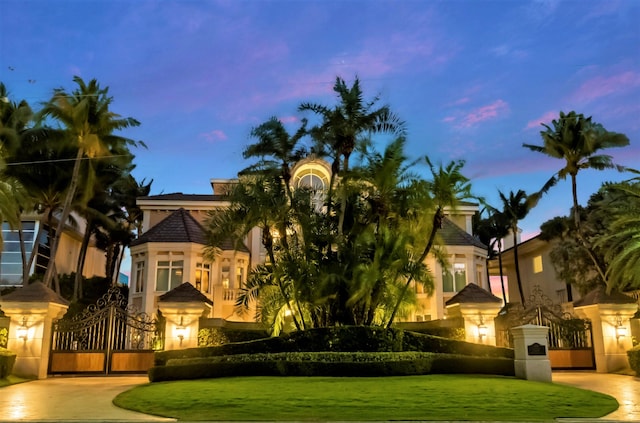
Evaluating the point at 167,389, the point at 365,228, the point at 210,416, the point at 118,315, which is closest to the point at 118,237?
the point at 118,315

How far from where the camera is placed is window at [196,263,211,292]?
Result: 28.5 meters

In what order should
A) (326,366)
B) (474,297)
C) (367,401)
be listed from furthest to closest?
(474,297), (326,366), (367,401)

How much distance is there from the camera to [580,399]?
10555mm

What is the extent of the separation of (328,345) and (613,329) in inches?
380

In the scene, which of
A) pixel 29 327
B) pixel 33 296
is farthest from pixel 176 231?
pixel 29 327

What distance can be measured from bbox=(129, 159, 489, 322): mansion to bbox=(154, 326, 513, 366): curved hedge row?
10.5m

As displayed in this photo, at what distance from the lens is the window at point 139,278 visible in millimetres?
28750

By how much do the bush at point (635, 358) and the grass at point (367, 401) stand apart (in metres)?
6.10

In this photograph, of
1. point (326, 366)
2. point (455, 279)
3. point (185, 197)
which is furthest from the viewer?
point (185, 197)

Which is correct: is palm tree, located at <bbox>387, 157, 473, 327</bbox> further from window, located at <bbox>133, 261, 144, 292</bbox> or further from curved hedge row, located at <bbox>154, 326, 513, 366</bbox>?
window, located at <bbox>133, 261, 144, 292</bbox>

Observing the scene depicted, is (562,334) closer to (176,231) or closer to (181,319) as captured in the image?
(181,319)

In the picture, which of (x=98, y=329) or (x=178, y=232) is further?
(x=178, y=232)

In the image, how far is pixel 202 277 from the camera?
94.1 ft

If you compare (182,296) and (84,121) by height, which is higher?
(84,121)
